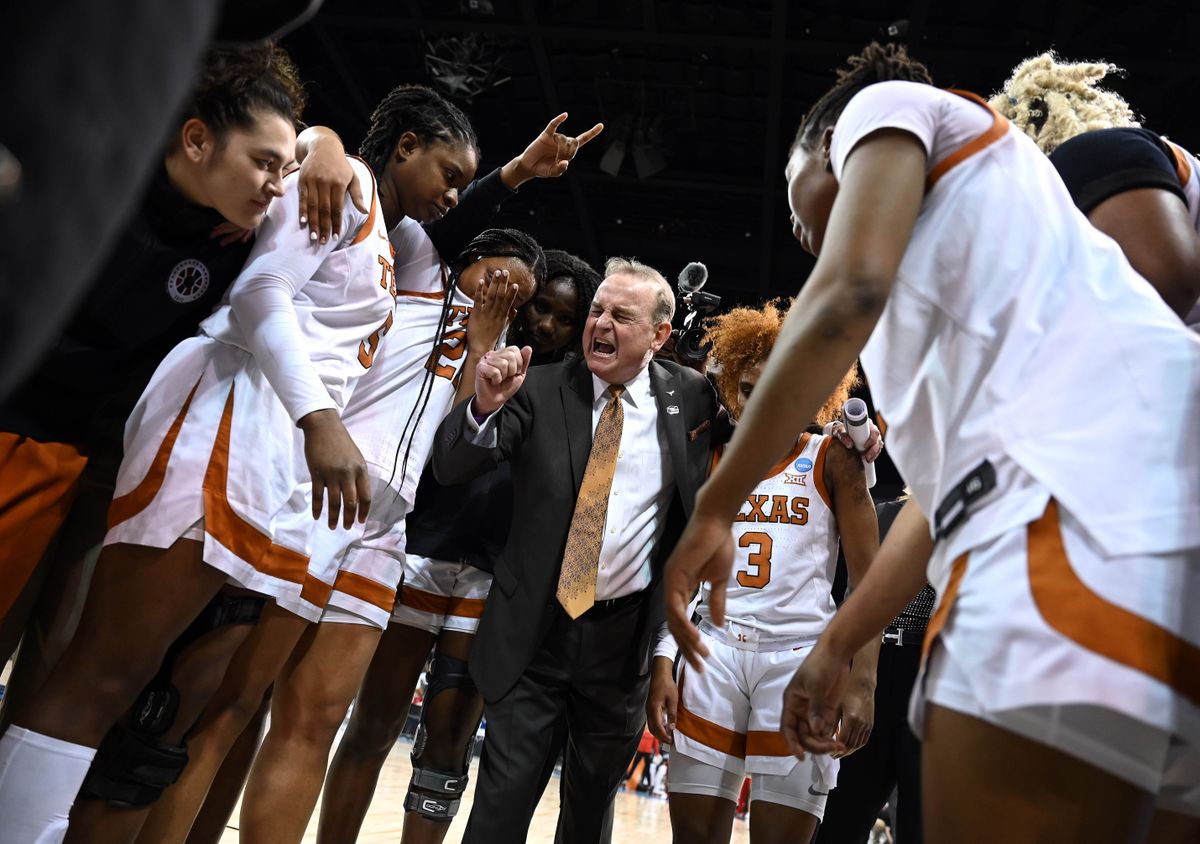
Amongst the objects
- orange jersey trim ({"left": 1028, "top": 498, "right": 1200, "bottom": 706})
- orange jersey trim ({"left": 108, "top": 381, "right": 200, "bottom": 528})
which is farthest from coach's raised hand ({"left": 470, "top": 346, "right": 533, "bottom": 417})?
orange jersey trim ({"left": 1028, "top": 498, "right": 1200, "bottom": 706})

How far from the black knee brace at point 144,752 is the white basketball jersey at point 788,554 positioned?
1639 mm

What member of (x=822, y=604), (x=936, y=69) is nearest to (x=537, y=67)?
(x=936, y=69)

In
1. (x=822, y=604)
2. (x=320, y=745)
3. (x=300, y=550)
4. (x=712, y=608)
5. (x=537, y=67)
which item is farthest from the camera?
(x=537, y=67)

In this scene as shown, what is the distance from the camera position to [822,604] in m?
3.20

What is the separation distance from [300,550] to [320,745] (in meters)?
0.65

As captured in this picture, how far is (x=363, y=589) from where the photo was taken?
2812mm

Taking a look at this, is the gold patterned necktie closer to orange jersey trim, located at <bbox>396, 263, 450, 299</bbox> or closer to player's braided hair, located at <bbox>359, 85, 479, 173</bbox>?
orange jersey trim, located at <bbox>396, 263, 450, 299</bbox>

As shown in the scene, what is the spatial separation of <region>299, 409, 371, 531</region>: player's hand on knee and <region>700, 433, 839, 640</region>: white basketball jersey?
143cm

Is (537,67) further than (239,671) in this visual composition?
Yes

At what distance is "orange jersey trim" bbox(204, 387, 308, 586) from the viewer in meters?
2.04

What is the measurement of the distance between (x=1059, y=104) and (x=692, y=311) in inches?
84.3

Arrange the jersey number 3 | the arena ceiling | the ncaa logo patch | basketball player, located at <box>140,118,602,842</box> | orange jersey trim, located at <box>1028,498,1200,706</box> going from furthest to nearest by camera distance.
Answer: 1. the arena ceiling
2. the jersey number 3
3. basketball player, located at <box>140,118,602,842</box>
4. the ncaa logo patch
5. orange jersey trim, located at <box>1028,498,1200,706</box>

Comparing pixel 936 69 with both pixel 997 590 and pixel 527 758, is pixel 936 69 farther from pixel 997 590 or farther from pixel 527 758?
pixel 997 590

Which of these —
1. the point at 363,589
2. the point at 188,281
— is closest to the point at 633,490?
the point at 363,589
